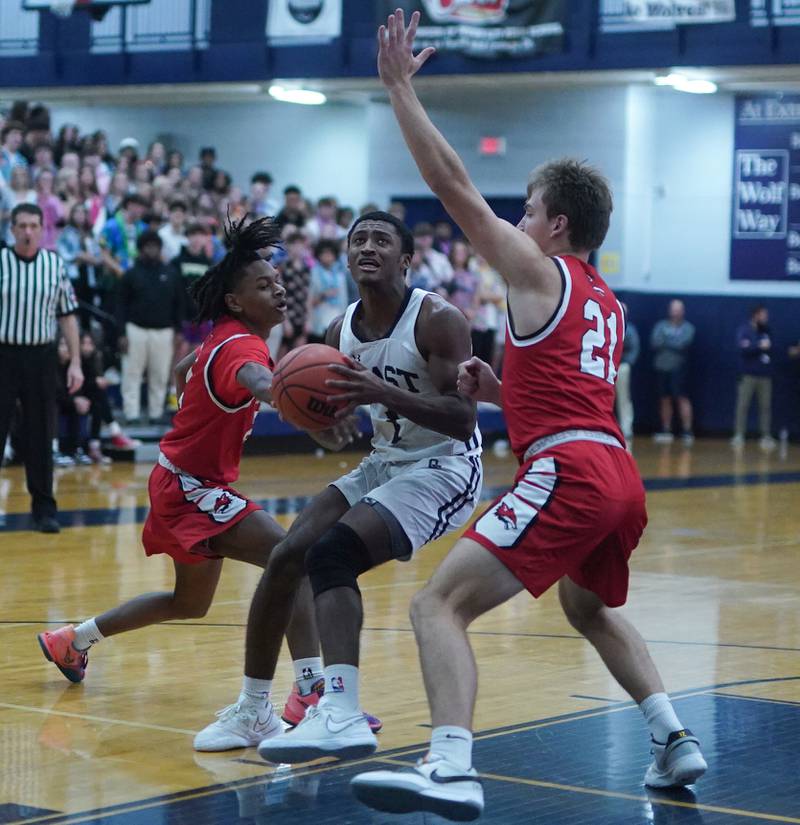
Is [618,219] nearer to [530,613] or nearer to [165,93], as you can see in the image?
[165,93]

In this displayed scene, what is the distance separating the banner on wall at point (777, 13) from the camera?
20.4m

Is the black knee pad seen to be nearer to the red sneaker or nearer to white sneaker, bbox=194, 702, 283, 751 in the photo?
white sneaker, bbox=194, 702, 283, 751

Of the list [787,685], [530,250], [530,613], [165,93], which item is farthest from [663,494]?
[165,93]

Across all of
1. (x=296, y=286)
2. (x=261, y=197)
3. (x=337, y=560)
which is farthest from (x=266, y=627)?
(x=261, y=197)

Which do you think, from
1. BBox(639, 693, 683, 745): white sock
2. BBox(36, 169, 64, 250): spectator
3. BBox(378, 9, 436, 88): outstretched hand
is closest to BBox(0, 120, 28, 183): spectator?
BBox(36, 169, 64, 250): spectator

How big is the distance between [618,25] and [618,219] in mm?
2755

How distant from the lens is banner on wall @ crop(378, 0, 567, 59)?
2112 cm

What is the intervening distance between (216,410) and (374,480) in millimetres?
641

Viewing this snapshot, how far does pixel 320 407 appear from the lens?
16.5 feet

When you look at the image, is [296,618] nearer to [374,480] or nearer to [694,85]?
[374,480]

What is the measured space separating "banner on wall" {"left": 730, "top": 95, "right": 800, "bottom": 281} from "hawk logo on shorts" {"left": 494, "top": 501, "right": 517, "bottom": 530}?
736 inches

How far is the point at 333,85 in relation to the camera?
910 inches

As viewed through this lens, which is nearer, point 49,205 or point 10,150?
point 49,205

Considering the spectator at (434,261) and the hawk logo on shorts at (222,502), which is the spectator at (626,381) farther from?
the hawk logo on shorts at (222,502)
